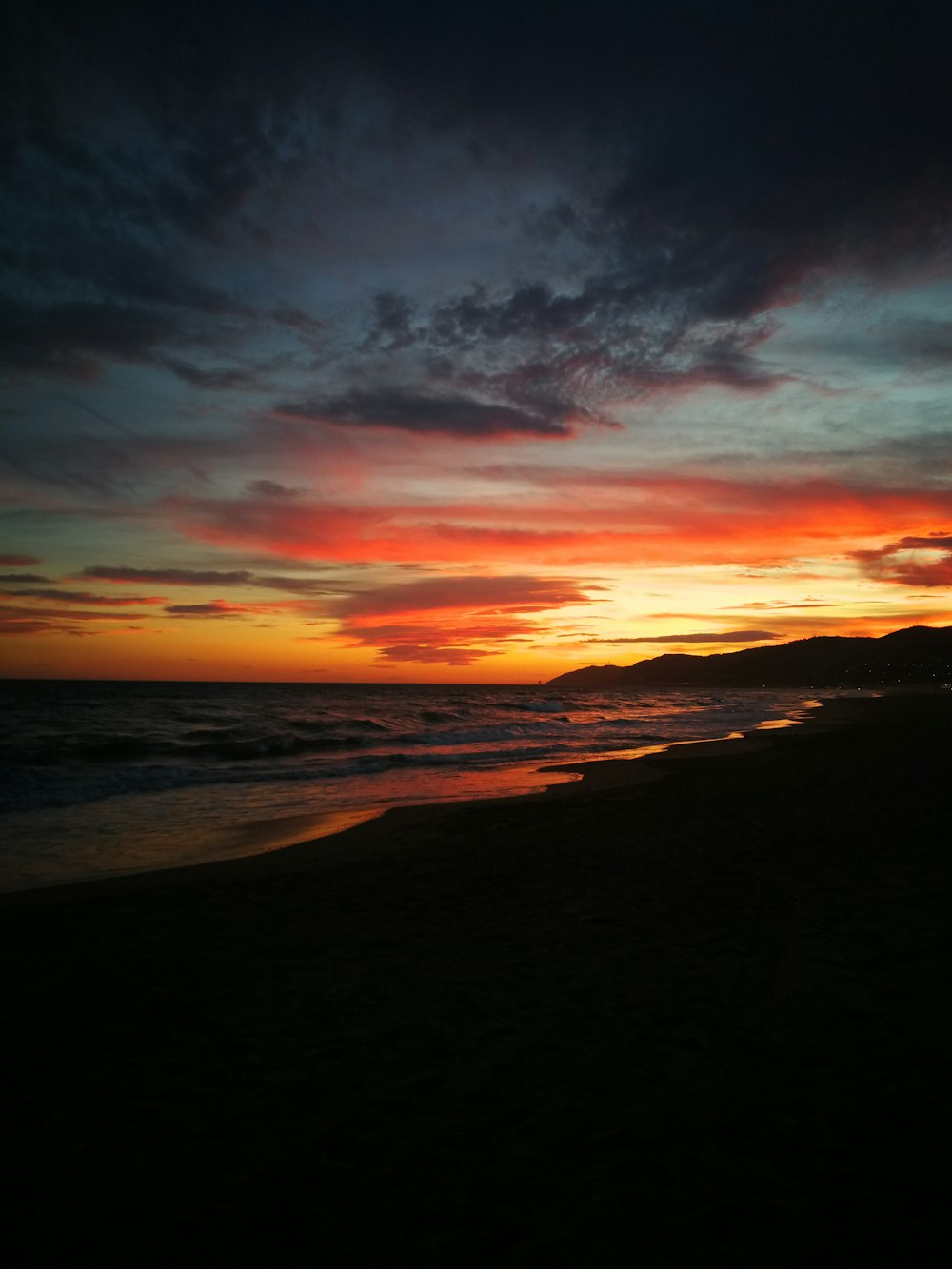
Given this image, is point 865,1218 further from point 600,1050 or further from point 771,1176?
point 600,1050

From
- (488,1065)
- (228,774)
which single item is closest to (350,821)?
(228,774)

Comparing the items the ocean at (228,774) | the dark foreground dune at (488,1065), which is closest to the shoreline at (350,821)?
the ocean at (228,774)

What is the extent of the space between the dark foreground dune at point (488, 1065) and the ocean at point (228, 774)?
109 inches

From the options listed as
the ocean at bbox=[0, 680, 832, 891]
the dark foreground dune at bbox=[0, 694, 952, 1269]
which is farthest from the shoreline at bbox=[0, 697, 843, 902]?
the dark foreground dune at bbox=[0, 694, 952, 1269]

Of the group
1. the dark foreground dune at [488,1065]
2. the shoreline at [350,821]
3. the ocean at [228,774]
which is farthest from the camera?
the ocean at [228,774]


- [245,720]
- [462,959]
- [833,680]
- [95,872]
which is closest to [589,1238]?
[462,959]

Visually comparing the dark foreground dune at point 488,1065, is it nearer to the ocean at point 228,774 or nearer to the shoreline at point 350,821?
the shoreline at point 350,821

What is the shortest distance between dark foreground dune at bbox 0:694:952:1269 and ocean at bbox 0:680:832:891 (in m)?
2.77

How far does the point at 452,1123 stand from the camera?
399 centimetres

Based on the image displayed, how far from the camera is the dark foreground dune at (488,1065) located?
3223 mm

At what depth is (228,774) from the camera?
69.2 ft

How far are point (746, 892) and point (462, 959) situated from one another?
12.5ft

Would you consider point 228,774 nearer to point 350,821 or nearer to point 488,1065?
point 350,821

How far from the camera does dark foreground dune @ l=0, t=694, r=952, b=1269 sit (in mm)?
3223
